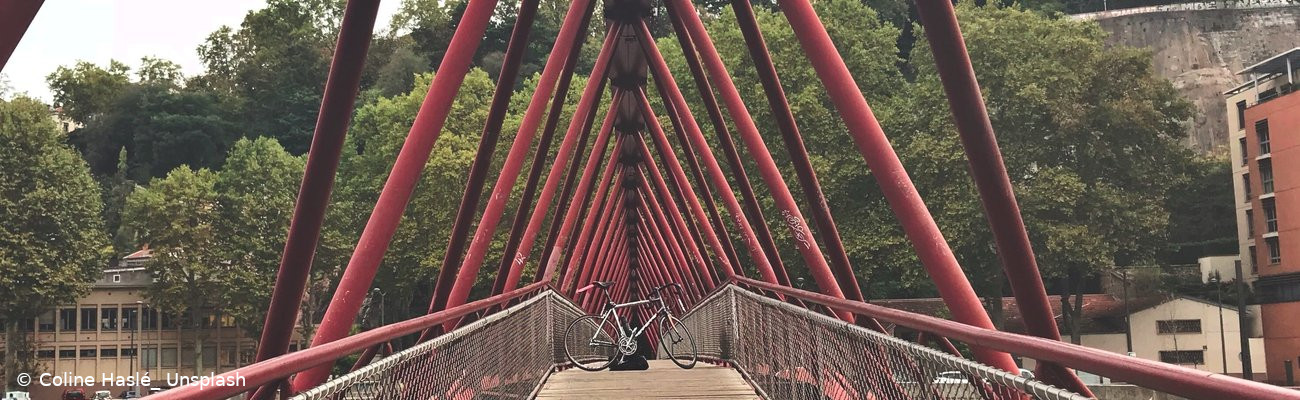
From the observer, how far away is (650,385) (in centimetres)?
1198

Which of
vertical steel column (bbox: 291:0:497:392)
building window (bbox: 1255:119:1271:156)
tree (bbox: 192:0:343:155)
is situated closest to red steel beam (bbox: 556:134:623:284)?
vertical steel column (bbox: 291:0:497:392)

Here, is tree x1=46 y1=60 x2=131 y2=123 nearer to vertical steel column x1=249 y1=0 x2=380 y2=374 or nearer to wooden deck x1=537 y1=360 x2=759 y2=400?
wooden deck x1=537 y1=360 x2=759 y2=400

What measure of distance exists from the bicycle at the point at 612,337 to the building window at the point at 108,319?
53.6 metres

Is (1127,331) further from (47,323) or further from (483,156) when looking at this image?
(47,323)

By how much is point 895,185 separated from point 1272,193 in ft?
163

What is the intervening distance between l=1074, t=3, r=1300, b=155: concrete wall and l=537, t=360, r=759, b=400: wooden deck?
2839 inches

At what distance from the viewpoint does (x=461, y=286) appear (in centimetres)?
1242

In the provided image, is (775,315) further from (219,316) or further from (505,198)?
(219,316)

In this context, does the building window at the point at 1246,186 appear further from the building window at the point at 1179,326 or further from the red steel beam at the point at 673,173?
the red steel beam at the point at 673,173

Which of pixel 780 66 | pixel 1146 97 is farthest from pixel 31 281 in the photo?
pixel 1146 97

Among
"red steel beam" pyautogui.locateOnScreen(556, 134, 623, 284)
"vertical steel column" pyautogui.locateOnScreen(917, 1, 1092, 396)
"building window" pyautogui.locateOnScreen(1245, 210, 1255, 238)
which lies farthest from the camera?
"building window" pyautogui.locateOnScreen(1245, 210, 1255, 238)

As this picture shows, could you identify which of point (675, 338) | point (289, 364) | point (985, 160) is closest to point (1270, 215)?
point (675, 338)

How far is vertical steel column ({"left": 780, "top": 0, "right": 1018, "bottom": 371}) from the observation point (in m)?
6.92

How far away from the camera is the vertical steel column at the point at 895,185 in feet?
Result: 22.7
